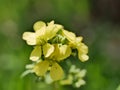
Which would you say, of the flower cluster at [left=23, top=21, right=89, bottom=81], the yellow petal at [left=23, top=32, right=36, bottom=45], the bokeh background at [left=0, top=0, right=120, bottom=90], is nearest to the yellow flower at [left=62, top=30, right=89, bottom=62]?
the flower cluster at [left=23, top=21, right=89, bottom=81]

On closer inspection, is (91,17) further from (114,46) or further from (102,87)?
(102,87)

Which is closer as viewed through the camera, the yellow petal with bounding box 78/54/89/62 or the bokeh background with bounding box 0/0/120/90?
the yellow petal with bounding box 78/54/89/62

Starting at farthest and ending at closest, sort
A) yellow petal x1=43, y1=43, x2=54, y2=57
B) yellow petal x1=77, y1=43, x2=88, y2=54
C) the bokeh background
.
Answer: the bokeh background
yellow petal x1=77, y1=43, x2=88, y2=54
yellow petal x1=43, y1=43, x2=54, y2=57

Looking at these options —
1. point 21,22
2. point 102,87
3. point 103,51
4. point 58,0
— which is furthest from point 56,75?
point 58,0

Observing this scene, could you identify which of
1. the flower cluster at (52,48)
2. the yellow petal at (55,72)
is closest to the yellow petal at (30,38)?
the flower cluster at (52,48)

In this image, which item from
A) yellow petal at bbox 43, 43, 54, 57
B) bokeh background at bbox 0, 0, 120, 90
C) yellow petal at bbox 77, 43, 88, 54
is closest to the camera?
yellow petal at bbox 43, 43, 54, 57

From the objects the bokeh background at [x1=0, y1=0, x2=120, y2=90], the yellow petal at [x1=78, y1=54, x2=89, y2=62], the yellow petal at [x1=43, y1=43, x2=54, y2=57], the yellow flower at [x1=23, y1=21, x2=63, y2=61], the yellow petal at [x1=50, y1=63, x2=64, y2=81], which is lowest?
the yellow petal at [x1=50, y1=63, x2=64, y2=81]

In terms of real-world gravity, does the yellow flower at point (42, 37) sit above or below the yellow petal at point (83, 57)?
above

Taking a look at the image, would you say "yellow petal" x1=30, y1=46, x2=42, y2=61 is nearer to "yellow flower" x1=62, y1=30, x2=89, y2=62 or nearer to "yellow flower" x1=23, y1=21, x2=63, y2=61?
"yellow flower" x1=23, y1=21, x2=63, y2=61

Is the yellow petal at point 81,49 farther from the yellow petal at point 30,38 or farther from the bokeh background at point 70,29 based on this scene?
the bokeh background at point 70,29
